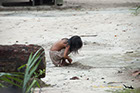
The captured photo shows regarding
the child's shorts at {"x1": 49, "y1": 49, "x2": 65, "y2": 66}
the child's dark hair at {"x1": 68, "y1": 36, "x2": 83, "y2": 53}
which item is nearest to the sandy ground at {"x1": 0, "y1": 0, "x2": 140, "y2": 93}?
the child's shorts at {"x1": 49, "y1": 49, "x2": 65, "y2": 66}

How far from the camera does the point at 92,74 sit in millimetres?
4895

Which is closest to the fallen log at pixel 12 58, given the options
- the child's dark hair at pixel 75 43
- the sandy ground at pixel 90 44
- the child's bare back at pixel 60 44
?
the sandy ground at pixel 90 44

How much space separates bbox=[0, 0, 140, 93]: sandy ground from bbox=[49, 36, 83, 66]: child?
19 centimetres

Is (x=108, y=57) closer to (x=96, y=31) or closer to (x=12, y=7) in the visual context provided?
(x=96, y=31)

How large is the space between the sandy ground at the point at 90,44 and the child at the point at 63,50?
188 millimetres

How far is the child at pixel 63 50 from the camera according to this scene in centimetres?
583

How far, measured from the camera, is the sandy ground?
164 inches

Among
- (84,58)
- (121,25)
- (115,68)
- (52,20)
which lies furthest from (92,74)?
(52,20)

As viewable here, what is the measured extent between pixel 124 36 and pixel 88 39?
3.98ft

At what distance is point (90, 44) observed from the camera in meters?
8.34

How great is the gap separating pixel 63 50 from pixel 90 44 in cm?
241

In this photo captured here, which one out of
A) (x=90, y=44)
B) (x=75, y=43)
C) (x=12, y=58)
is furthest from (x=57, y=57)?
(x=12, y=58)

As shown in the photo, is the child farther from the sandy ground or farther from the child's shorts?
the sandy ground

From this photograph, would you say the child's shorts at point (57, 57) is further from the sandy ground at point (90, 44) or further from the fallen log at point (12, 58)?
the fallen log at point (12, 58)
